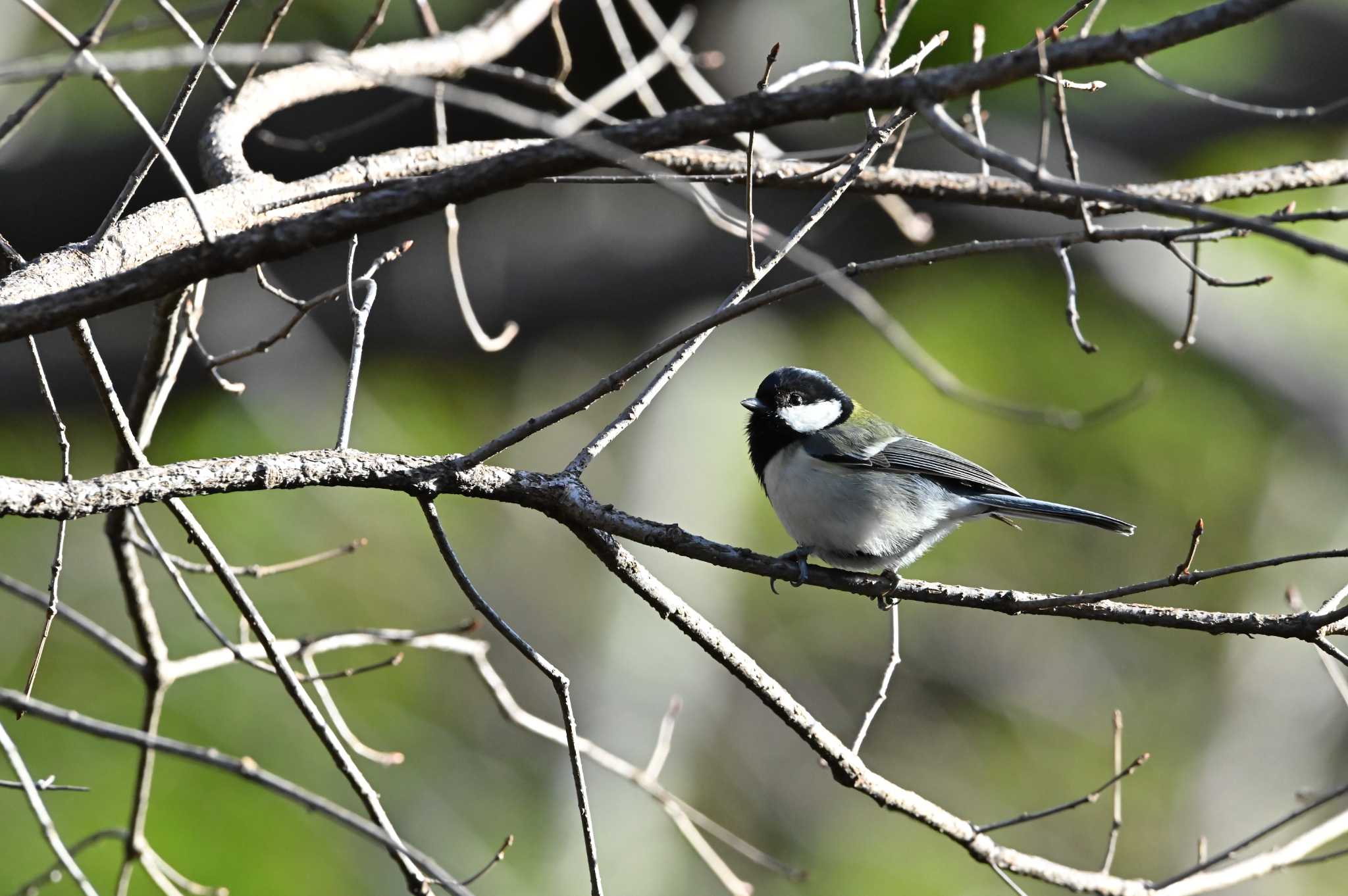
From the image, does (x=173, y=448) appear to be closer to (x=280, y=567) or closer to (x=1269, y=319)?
(x=280, y=567)

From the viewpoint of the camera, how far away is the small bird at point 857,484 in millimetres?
3600

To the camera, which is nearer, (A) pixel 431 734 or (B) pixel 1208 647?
(A) pixel 431 734

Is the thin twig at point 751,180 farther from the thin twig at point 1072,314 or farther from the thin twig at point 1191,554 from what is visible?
the thin twig at point 1191,554

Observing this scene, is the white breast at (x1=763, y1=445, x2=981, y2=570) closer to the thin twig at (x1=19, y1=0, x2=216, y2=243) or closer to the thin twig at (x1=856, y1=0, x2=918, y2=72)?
the thin twig at (x1=856, y1=0, x2=918, y2=72)

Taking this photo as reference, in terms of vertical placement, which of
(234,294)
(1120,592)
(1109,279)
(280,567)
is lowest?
(1120,592)

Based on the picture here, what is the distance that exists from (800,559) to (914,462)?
732mm

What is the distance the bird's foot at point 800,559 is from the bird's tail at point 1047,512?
2.09 ft

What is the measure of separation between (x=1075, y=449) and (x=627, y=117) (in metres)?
5.40

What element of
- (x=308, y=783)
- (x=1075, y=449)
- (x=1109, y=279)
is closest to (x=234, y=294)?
(x=308, y=783)

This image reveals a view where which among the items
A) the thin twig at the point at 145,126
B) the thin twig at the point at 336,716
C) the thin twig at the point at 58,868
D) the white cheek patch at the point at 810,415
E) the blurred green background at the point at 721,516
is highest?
the blurred green background at the point at 721,516

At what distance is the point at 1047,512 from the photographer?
340cm

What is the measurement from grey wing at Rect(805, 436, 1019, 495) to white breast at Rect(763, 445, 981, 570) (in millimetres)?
30

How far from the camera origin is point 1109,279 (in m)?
6.41

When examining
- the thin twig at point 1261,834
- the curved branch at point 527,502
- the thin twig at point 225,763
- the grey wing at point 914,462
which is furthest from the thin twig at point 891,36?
the grey wing at point 914,462
